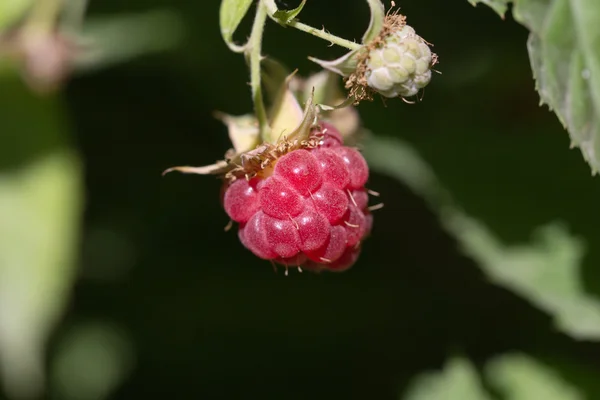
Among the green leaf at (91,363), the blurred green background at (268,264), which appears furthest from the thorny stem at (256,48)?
the green leaf at (91,363)

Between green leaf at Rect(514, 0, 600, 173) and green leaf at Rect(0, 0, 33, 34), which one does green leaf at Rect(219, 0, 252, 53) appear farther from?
green leaf at Rect(0, 0, 33, 34)

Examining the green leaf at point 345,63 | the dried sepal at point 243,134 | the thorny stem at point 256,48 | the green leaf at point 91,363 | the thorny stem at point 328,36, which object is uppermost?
the thorny stem at point 328,36

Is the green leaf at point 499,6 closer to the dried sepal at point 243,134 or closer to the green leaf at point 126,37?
the dried sepal at point 243,134

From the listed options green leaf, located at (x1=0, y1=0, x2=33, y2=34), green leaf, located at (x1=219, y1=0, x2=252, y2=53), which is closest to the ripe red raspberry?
green leaf, located at (x1=219, y1=0, x2=252, y2=53)

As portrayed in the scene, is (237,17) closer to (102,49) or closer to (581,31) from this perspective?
(581,31)

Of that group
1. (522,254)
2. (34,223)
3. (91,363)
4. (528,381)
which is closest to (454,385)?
(528,381)

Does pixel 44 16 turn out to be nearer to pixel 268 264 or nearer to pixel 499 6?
pixel 268 264
